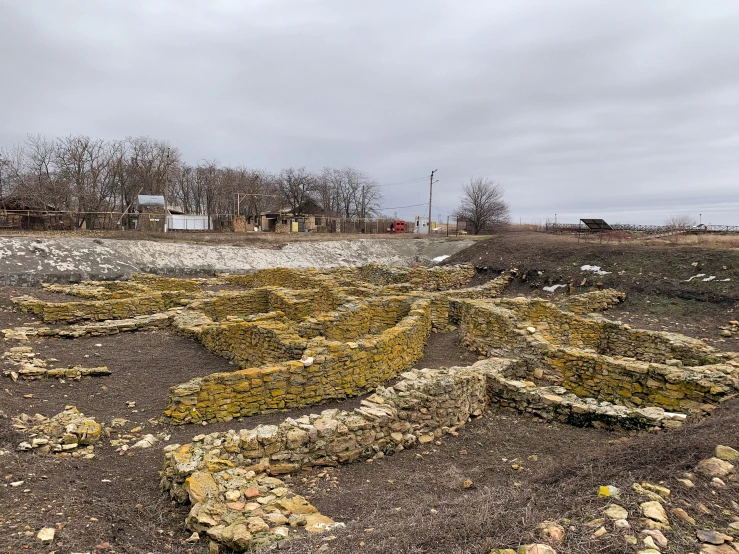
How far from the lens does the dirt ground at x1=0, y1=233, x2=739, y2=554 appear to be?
3.21 meters

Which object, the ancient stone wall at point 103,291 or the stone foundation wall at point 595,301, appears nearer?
the stone foundation wall at point 595,301

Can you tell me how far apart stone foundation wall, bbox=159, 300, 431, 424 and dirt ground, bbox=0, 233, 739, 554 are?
0.86 ft

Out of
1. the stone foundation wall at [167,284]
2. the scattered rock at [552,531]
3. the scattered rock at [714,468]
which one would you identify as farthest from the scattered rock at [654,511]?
the stone foundation wall at [167,284]

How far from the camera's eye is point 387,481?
5457 millimetres

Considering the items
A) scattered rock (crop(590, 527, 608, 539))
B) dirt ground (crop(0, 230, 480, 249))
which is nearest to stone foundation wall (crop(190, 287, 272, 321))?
scattered rock (crop(590, 527, 608, 539))

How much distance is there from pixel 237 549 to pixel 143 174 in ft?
201

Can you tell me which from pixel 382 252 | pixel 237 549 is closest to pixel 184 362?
pixel 237 549

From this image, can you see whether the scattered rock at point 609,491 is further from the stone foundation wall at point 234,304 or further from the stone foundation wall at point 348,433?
the stone foundation wall at point 234,304

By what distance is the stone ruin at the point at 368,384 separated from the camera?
482 centimetres

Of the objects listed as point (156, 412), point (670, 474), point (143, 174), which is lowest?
point (156, 412)

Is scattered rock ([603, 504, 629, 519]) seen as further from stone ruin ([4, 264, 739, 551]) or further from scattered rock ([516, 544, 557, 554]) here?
stone ruin ([4, 264, 739, 551])

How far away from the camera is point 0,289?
17.5 meters

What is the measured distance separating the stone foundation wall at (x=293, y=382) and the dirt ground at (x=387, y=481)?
0.86ft

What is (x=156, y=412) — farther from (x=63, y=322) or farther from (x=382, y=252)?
(x=382, y=252)
